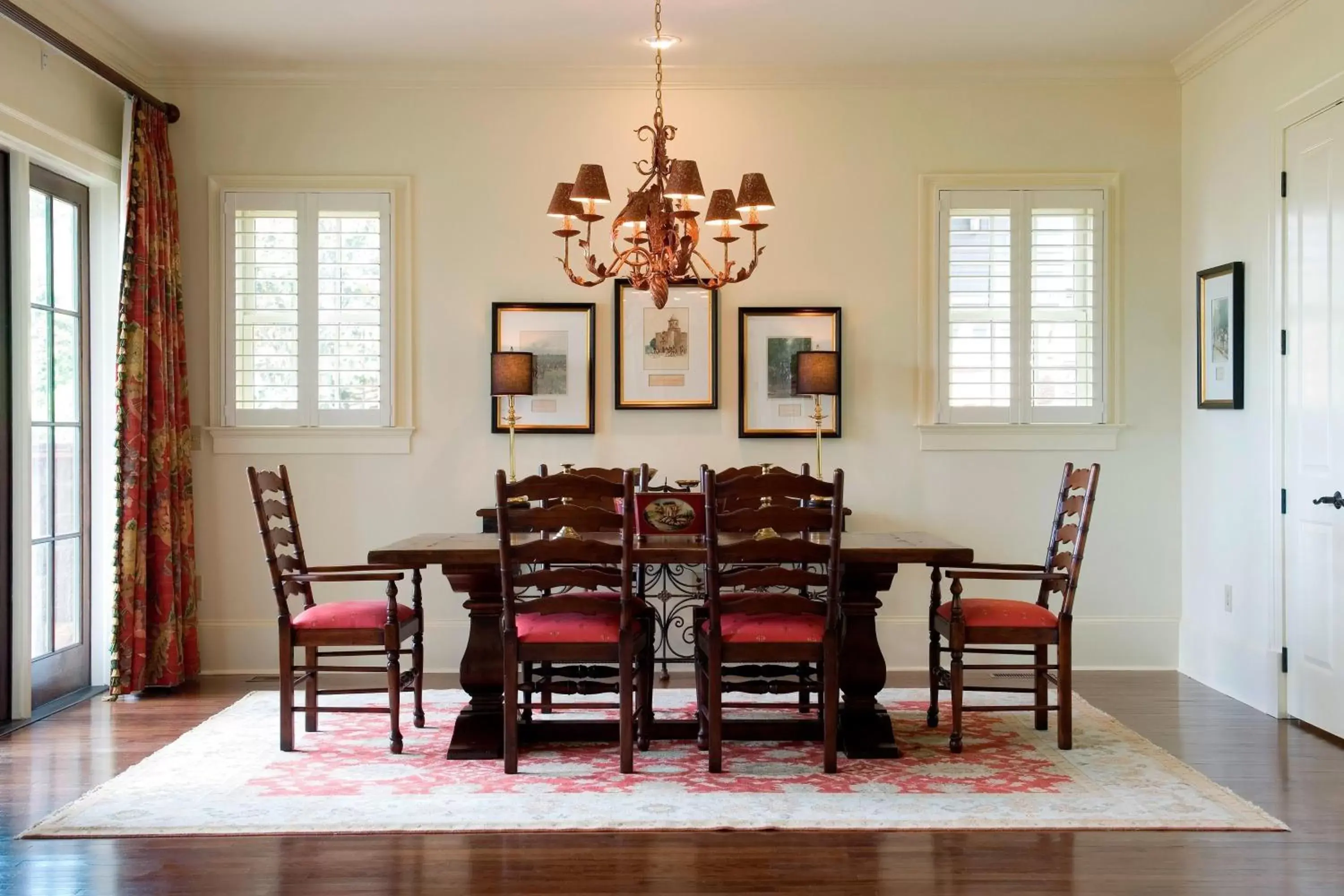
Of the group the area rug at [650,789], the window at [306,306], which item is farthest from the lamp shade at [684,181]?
the window at [306,306]

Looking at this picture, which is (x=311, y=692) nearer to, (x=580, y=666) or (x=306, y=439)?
(x=580, y=666)

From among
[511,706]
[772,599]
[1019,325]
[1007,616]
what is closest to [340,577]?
[511,706]

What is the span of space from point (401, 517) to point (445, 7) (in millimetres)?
2477

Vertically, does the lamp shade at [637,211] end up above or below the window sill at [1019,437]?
above

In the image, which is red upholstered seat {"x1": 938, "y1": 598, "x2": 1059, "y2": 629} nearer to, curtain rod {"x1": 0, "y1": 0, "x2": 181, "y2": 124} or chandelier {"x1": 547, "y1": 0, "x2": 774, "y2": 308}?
chandelier {"x1": 547, "y1": 0, "x2": 774, "y2": 308}

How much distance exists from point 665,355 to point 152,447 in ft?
8.19

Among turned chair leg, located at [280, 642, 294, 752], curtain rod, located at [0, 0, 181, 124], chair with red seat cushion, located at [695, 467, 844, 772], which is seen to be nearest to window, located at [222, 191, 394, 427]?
curtain rod, located at [0, 0, 181, 124]

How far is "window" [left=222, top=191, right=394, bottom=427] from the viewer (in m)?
5.95

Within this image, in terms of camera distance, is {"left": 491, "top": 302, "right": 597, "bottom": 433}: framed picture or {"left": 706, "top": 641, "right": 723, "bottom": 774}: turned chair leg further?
{"left": 491, "top": 302, "right": 597, "bottom": 433}: framed picture

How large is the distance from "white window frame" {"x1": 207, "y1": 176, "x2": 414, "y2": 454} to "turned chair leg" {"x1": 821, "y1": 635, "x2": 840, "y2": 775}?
2.81 meters

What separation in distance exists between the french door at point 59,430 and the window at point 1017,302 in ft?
13.7

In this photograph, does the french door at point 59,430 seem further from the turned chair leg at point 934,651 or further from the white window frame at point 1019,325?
the white window frame at point 1019,325

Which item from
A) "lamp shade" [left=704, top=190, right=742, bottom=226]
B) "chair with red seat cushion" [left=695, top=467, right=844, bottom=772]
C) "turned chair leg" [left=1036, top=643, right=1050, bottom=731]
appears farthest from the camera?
"turned chair leg" [left=1036, top=643, right=1050, bottom=731]

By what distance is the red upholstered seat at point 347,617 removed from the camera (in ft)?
14.1
